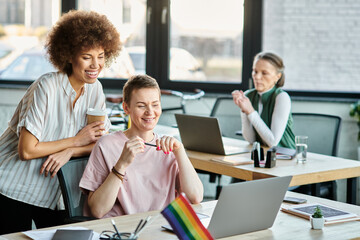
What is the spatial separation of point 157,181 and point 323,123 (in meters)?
1.95

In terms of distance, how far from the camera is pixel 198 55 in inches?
215

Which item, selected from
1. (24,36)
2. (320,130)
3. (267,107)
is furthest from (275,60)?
(24,36)

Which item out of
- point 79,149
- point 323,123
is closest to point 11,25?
point 323,123

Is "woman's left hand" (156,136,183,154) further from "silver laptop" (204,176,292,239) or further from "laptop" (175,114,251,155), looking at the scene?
"laptop" (175,114,251,155)

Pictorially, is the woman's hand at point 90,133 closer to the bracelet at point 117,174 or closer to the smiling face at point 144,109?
the smiling face at point 144,109

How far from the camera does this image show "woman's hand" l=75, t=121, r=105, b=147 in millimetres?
2482

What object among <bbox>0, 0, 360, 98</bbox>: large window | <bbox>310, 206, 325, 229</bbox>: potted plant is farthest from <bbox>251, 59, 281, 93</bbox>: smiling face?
<bbox>310, 206, 325, 229</bbox>: potted plant

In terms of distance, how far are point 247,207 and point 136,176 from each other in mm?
623

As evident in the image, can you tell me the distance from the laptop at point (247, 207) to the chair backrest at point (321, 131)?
82.0 inches

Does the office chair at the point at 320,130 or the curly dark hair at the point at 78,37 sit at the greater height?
the curly dark hair at the point at 78,37

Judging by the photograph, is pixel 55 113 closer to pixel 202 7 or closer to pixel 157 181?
pixel 157 181

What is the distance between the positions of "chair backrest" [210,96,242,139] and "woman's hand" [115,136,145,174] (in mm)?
2334

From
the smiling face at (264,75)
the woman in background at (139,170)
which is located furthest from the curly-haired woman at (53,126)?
the smiling face at (264,75)

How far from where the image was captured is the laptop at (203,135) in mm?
3244
